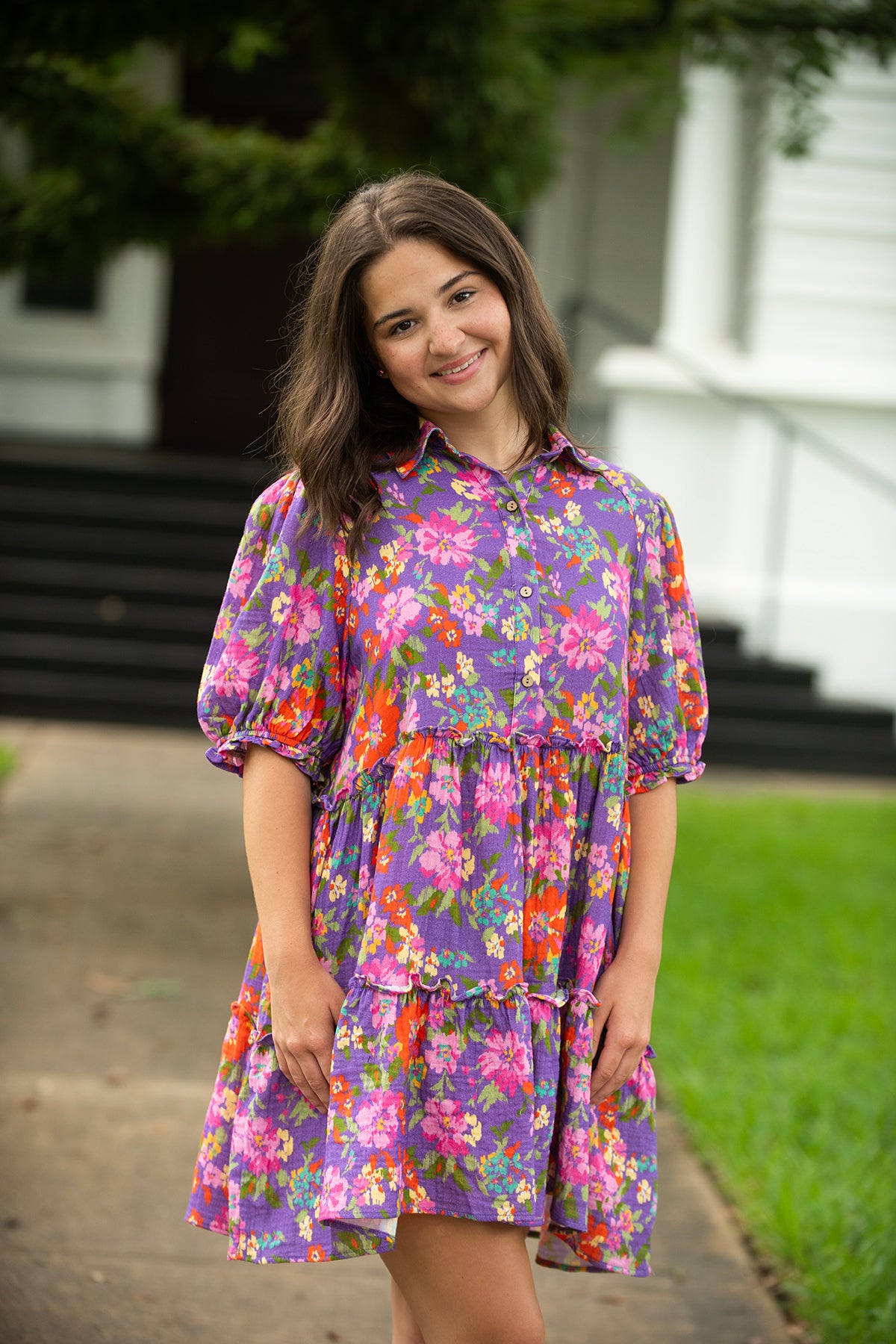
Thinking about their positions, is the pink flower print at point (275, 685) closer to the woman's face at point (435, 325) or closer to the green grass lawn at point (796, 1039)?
the woman's face at point (435, 325)

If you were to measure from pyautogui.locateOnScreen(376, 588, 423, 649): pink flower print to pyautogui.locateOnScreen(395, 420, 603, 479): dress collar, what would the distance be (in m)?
0.18

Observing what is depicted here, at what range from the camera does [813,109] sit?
15.4ft

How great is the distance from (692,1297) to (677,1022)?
1486 millimetres

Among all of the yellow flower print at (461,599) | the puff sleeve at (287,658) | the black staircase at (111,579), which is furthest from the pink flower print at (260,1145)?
the black staircase at (111,579)

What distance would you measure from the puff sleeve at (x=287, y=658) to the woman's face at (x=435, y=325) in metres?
0.22

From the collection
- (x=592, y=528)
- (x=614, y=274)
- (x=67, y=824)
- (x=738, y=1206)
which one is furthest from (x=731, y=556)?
(x=592, y=528)

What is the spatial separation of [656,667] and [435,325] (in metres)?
0.55

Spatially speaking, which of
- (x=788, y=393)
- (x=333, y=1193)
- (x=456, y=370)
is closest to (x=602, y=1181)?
(x=333, y=1193)

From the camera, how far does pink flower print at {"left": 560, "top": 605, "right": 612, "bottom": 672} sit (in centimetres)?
187

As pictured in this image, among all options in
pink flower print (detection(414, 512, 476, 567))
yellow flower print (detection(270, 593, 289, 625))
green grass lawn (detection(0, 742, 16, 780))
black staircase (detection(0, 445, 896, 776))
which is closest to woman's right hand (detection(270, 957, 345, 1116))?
yellow flower print (detection(270, 593, 289, 625))

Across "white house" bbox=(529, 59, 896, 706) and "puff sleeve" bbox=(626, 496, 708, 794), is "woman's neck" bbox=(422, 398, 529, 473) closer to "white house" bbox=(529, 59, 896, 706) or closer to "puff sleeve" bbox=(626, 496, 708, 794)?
"puff sleeve" bbox=(626, 496, 708, 794)

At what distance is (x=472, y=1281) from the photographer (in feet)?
5.97

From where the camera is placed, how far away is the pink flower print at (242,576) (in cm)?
193

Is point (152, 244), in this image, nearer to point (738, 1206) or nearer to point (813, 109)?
point (813, 109)
